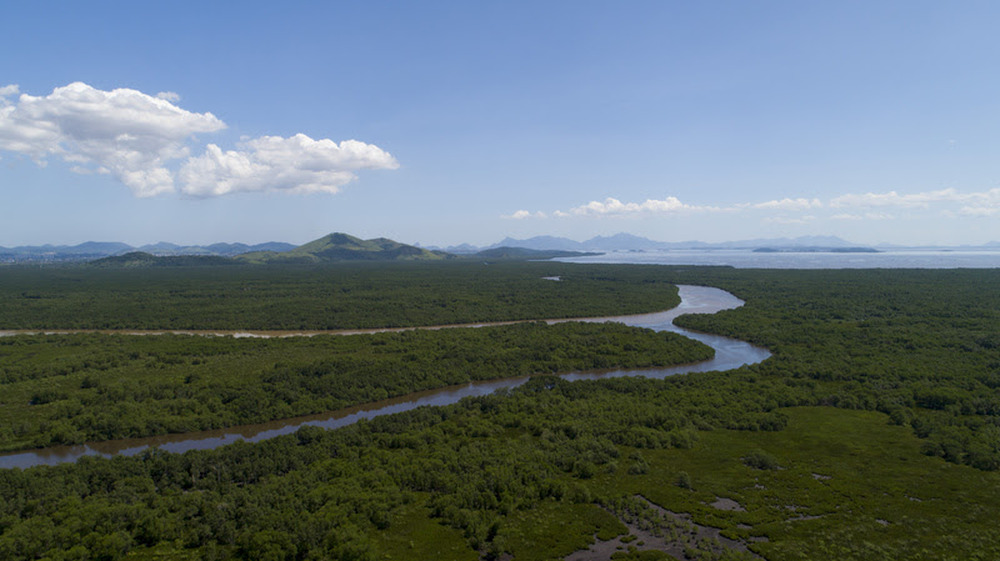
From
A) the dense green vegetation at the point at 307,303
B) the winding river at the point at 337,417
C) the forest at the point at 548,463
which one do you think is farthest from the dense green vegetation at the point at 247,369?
the dense green vegetation at the point at 307,303

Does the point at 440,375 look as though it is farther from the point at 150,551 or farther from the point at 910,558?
the point at 910,558

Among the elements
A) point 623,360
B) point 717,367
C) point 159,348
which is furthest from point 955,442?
point 159,348

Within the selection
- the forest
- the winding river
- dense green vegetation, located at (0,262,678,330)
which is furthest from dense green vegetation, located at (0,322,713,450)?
dense green vegetation, located at (0,262,678,330)

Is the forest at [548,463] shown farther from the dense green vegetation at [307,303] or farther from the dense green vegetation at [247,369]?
the dense green vegetation at [307,303]

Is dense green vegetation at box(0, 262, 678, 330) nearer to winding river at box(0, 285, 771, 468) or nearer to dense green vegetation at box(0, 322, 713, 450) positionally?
dense green vegetation at box(0, 322, 713, 450)

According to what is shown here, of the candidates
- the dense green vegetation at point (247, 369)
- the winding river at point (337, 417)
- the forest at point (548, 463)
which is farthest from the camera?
the dense green vegetation at point (247, 369)

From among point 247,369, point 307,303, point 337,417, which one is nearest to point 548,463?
point 337,417
